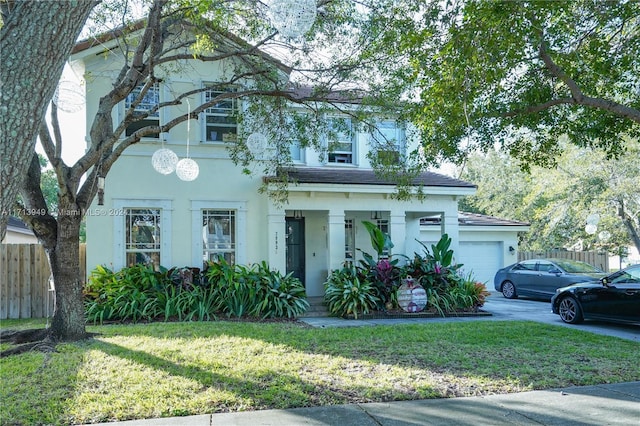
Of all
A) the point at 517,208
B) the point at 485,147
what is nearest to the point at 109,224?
the point at 485,147

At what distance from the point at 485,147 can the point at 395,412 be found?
6.25 meters

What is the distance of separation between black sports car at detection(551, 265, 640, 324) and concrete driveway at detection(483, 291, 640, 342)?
0.82 ft

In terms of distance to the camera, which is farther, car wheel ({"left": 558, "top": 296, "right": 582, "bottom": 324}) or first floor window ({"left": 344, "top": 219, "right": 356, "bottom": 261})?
first floor window ({"left": 344, "top": 219, "right": 356, "bottom": 261})

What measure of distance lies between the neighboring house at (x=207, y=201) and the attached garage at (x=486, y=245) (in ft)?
18.3

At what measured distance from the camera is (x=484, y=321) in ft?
37.1

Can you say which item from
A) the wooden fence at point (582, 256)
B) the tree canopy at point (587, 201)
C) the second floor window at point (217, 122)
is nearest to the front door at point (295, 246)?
the second floor window at point (217, 122)

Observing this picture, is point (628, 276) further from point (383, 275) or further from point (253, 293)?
point (253, 293)

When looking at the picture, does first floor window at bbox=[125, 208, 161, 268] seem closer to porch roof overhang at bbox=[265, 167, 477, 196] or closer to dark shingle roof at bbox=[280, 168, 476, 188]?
porch roof overhang at bbox=[265, 167, 477, 196]

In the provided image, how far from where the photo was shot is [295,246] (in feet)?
50.1

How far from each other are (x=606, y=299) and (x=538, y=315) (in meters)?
2.46

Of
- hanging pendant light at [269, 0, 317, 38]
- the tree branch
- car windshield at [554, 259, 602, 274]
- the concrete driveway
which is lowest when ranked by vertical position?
the concrete driveway

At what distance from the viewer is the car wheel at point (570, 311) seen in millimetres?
11205

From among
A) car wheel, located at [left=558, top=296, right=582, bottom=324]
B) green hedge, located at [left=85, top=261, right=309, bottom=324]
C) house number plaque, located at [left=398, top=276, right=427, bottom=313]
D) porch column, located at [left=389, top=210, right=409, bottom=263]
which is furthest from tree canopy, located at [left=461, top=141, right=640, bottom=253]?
green hedge, located at [left=85, top=261, right=309, bottom=324]

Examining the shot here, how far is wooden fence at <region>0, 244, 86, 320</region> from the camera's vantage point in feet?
41.1
